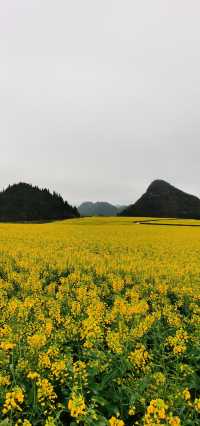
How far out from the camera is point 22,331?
547 cm

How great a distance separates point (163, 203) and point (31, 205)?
255 feet

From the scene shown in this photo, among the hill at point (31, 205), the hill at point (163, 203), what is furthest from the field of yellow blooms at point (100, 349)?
the hill at point (163, 203)

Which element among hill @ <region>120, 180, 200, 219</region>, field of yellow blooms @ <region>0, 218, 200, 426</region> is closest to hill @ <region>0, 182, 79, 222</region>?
hill @ <region>120, 180, 200, 219</region>

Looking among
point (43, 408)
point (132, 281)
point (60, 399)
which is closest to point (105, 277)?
point (132, 281)

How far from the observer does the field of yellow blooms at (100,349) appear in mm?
3691

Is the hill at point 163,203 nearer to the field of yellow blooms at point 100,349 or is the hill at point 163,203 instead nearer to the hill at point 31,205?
the hill at point 31,205

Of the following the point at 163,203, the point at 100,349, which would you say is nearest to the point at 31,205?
the point at 163,203

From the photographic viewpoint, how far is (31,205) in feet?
475

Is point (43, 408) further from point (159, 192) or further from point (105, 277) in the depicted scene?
point (159, 192)

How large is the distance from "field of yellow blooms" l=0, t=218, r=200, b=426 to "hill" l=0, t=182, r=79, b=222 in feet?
403

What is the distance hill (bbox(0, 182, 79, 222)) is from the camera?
137 metres

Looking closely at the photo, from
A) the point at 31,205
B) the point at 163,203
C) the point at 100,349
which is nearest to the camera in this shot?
the point at 100,349

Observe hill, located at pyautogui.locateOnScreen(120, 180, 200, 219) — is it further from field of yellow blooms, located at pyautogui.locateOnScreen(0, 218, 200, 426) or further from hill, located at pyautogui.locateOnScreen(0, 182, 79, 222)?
field of yellow blooms, located at pyautogui.locateOnScreen(0, 218, 200, 426)

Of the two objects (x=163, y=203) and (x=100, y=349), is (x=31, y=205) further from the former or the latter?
(x=100, y=349)
